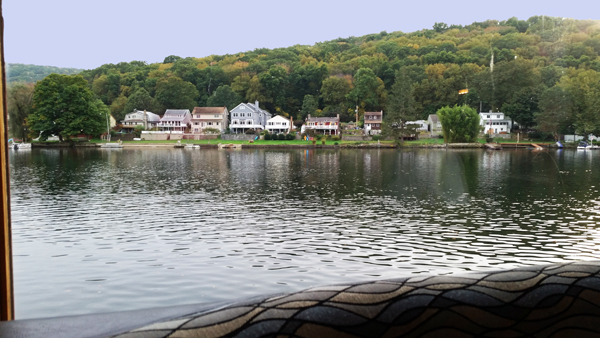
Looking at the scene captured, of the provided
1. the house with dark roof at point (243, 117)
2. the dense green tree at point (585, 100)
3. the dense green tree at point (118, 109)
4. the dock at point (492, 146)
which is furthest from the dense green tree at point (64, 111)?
the dense green tree at point (585, 100)

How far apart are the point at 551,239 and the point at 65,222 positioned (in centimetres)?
1075

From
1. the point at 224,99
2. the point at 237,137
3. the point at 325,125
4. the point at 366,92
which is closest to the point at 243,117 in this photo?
the point at 237,137

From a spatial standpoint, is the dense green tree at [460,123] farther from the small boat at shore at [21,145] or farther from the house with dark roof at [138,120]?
the small boat at shore at [21,145]

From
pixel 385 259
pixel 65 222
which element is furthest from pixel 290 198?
pixel 385 259

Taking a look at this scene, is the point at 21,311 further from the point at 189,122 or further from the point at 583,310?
the point at 189,122

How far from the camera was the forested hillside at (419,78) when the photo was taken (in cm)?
5347

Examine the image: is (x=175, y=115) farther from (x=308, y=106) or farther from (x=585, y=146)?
(x=585, y=146)

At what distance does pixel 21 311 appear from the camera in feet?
20.1

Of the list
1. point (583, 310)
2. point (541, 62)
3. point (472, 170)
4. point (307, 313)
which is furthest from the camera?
point (541, 62)

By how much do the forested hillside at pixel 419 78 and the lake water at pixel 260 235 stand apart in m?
38.9

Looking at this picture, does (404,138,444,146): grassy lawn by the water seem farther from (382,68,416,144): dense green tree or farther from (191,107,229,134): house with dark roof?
(191,107,229,134): house with dark roof

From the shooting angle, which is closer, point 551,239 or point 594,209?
point 551,239

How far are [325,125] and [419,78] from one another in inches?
689

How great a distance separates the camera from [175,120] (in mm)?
69250
